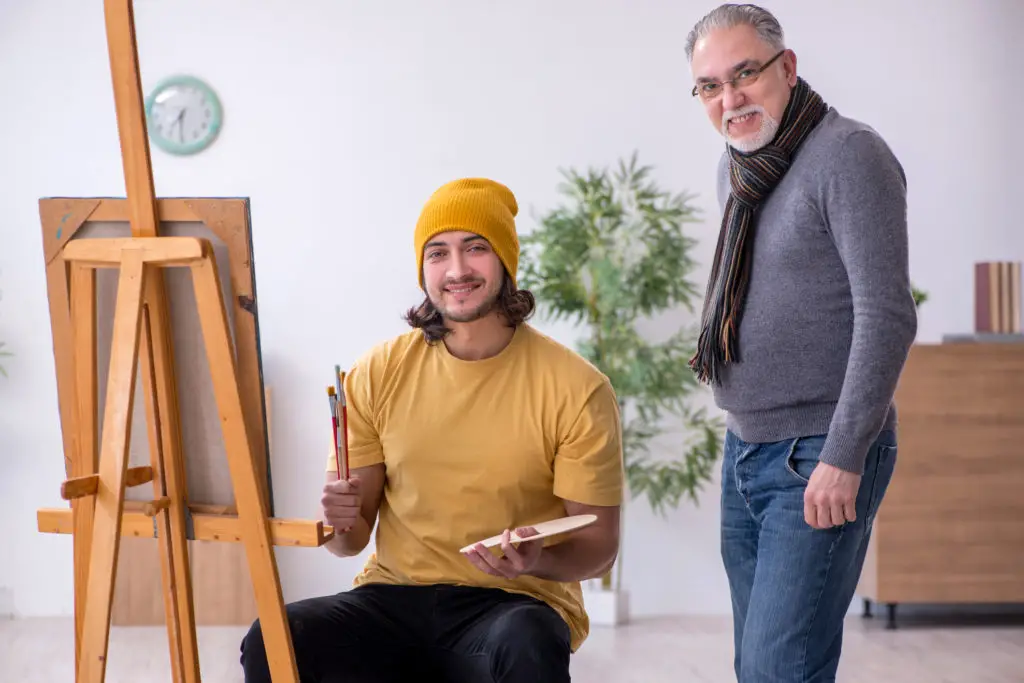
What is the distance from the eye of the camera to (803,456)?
5.44 feet

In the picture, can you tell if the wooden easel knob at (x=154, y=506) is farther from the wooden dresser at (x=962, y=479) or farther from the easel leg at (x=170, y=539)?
the wooden dresser at (x=962, y=479)

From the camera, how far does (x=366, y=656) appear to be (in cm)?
179

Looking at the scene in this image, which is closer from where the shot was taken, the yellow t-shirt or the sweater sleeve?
the sweater sleeve

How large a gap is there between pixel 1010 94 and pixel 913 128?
0.43m

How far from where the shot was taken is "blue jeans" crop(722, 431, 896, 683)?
1591 mm

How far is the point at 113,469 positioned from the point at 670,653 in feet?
8.68

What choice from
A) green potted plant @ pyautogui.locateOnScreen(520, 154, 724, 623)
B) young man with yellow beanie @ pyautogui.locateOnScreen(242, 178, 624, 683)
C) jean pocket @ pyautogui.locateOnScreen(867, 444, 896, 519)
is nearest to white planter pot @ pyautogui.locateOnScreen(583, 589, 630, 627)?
green potted plant @ pyautogui.locateOnScreen(520, 154, 724, 623)

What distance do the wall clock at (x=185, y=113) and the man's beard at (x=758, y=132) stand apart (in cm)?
324

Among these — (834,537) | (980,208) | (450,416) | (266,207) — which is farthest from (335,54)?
(834,537)

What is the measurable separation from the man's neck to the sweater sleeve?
2.08ft

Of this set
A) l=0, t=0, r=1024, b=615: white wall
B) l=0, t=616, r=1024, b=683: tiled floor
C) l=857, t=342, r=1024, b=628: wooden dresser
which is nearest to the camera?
l=0, t=616, r=1024, b=683: tiled floor

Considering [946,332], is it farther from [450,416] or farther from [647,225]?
[450,416]

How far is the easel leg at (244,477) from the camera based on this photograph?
163cm

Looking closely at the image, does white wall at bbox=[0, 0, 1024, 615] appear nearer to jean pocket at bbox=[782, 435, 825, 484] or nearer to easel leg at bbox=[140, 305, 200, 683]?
easel leg at bbox=[140, 305, 200, 683]
